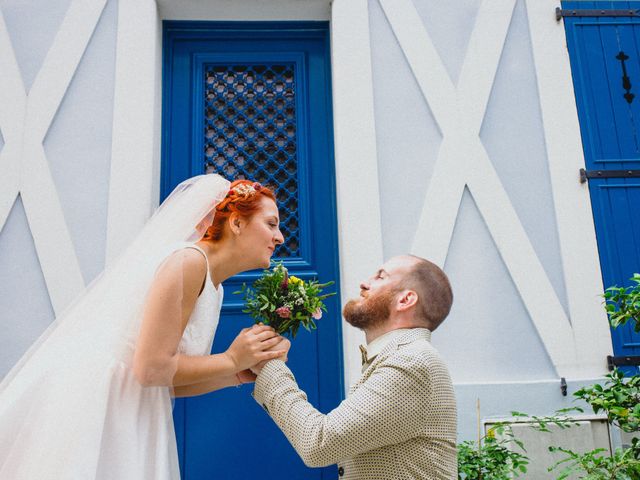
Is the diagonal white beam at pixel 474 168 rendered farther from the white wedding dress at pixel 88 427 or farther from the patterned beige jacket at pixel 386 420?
the white wedding dress at pixel 88 427

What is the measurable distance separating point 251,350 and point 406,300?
2.07ft

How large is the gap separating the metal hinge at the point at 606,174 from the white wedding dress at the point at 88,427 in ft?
10.3

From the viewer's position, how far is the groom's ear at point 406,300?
92.8 inches

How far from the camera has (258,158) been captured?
14.1ft

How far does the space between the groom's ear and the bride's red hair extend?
707 mm

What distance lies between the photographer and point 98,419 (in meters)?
2.02

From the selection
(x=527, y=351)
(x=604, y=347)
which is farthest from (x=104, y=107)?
(x=604, y=347)

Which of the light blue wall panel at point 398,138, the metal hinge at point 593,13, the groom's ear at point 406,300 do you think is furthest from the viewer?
the metal hinge at point 593,13

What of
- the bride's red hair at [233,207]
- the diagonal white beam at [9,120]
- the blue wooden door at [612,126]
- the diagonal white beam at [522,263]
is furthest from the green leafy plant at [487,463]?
the diagonal white beam at [9,120]

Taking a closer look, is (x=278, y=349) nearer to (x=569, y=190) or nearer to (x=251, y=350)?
(x=251, y=350)

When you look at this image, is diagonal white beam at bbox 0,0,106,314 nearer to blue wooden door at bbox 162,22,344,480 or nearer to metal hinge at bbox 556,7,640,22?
blue wooden door at bbox 162,22,344,480

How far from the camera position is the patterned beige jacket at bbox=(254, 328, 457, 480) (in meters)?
1.99

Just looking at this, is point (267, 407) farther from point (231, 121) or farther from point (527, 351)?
point (231, 121)

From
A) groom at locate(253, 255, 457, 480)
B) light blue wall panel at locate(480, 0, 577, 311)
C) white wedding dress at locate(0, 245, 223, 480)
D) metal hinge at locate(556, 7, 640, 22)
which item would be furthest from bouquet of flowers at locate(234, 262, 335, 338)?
metal hinge at locate(556, 7, 640, 22)
